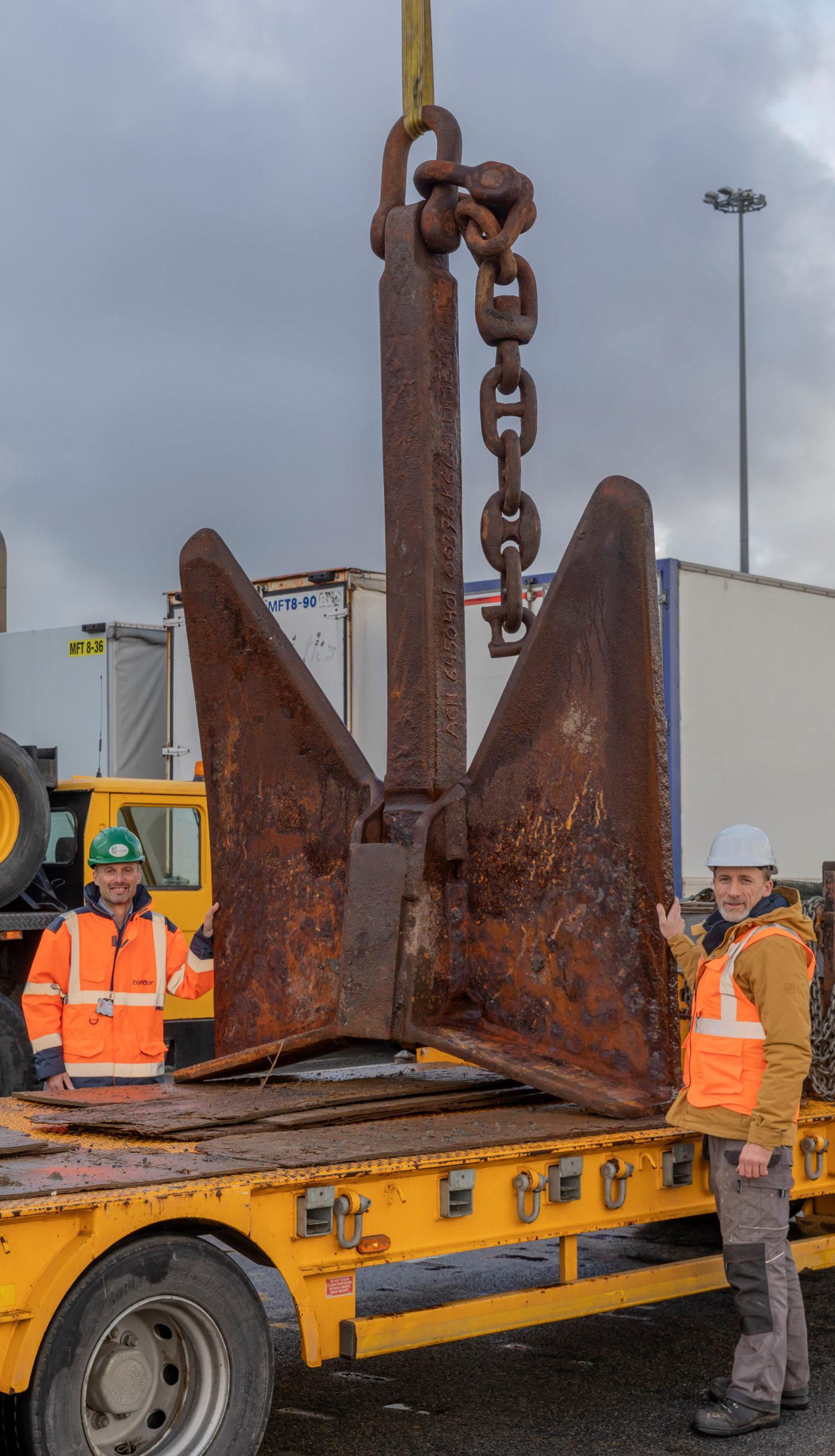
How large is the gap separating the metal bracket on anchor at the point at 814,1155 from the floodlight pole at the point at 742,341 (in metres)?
26.3

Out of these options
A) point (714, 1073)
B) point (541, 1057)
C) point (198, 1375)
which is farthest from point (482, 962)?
point (198, 1375)

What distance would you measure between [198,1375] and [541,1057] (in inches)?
63.8

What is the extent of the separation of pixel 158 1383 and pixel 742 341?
29049mm

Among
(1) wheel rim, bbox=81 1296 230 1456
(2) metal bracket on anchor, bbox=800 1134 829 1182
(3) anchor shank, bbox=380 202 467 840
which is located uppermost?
(3) anchor shank, bbox=380 202 467 840

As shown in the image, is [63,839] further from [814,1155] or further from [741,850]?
[741,850]

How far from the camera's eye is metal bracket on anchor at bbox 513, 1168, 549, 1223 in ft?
14.3

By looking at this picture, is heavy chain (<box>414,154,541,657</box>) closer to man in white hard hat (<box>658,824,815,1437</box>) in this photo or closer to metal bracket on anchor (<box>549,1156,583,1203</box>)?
man in white hard hat (<box>658,824,815,1437</box>)

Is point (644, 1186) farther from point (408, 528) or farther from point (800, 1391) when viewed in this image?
point (408, 528)

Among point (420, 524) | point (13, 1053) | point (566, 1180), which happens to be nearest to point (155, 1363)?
point (566, 1180)

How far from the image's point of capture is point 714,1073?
4758 millimetres

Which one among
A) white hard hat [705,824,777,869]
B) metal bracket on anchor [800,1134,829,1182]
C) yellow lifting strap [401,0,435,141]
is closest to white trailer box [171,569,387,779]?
yellow lifting strap [401,0,435,141]

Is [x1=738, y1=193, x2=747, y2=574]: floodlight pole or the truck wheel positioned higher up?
[x1=738, y1=193, x2=747, y2=574]: floodlight pole

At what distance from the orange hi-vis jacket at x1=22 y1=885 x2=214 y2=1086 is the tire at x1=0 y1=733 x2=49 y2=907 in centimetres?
272

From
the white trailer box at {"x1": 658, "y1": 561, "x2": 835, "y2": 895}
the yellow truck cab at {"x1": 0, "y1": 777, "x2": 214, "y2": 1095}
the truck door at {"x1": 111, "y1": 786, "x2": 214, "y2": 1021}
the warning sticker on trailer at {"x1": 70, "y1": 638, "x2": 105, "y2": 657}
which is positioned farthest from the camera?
the warning sticker on trailer at {"x1": 70, "y1": 638, "x2": 105, "y2": 657}
